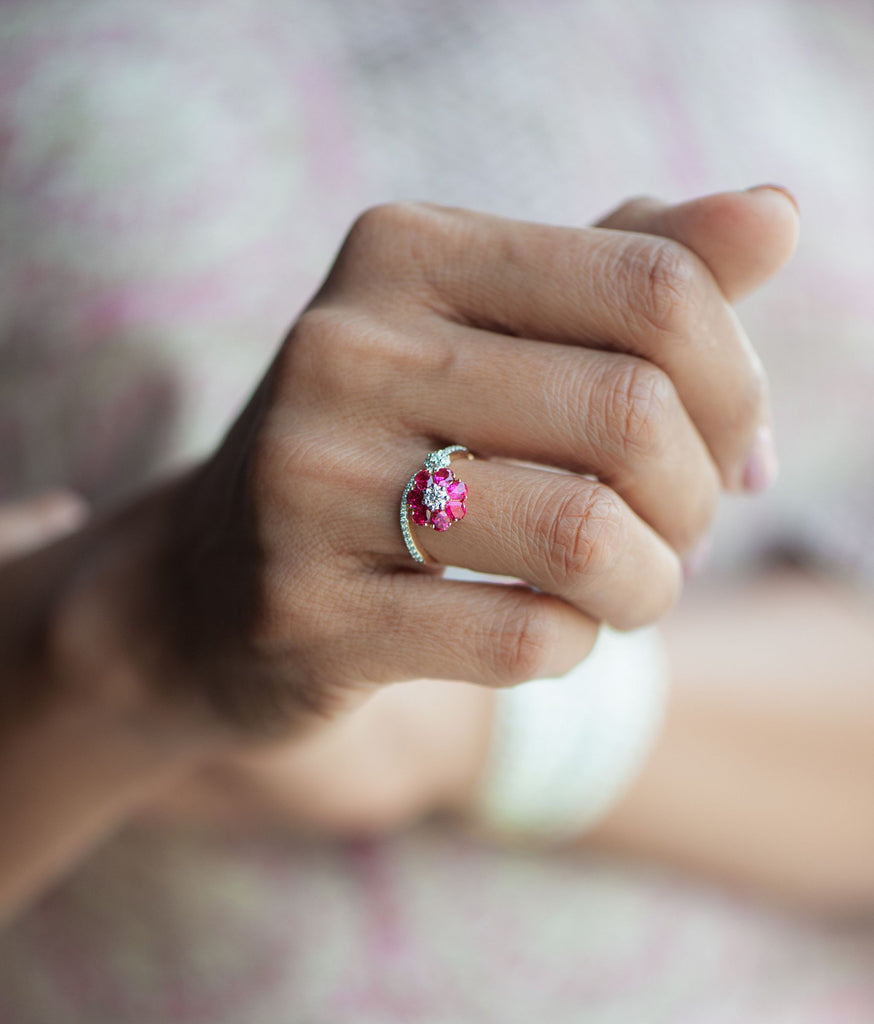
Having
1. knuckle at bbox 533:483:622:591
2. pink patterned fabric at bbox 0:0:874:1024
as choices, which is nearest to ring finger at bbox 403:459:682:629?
knuckle at bbox 533:483:622:591

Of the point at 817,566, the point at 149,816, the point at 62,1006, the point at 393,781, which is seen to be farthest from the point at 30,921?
the point at 817,566

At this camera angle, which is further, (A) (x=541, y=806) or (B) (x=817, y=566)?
(B) (x=817, y=566)

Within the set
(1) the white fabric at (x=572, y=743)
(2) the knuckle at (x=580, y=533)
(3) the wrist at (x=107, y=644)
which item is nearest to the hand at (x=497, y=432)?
(2) the knuckle at (x=580, y=533)

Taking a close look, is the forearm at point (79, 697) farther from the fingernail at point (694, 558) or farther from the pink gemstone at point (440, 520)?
the fingernail at point (694, 558)

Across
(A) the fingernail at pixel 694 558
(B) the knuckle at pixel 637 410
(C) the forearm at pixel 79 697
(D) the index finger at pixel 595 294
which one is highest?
(D) the index finger at pixel 595 294

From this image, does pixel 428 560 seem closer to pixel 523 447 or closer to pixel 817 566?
pixel 523 447

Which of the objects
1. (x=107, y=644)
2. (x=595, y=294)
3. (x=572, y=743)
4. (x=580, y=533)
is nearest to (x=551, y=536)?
(x=580, y=533)

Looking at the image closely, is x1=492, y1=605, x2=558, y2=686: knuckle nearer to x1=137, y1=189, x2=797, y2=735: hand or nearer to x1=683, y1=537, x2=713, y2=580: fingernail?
x1=137, y1=189, x2=797, y2=735: hand
